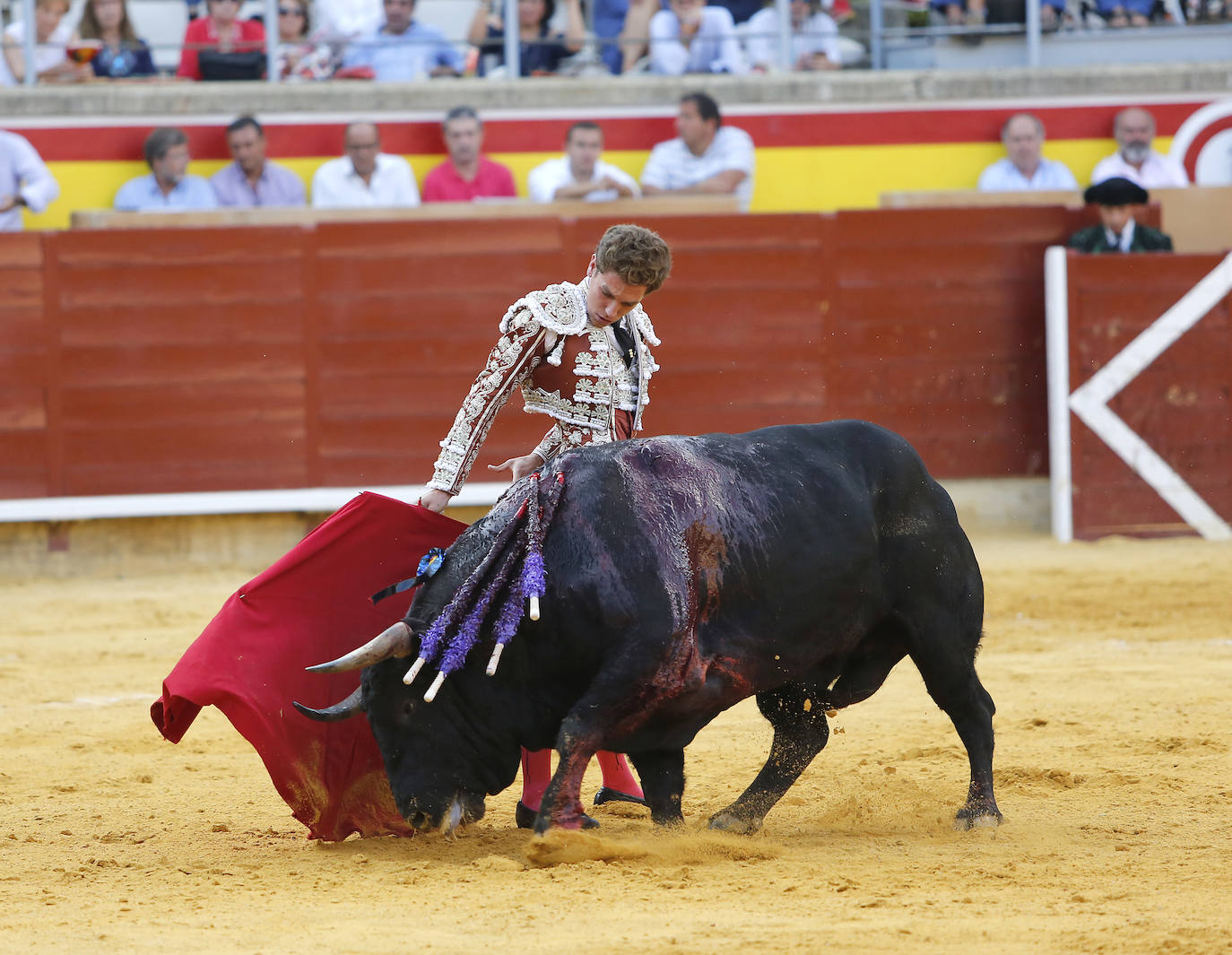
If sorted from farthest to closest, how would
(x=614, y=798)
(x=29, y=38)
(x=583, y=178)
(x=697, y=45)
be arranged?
(x=697, y=45) < (x=29, y=38) < (x=583, y=178) < (x=614, y=798)

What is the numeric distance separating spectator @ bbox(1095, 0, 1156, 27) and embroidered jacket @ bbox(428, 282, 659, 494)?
711 cm

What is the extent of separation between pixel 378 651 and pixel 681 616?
57cm

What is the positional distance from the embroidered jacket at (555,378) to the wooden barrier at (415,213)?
4.61 metres

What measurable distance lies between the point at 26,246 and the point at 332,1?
232cm

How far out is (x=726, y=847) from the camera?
10.3 feet

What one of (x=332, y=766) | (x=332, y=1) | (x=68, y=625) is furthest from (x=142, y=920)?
(x=332, y=1)

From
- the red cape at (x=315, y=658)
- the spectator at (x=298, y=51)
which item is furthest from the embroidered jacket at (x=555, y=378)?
the spectator at (x=298, y=51)

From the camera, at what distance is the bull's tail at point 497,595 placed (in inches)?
123

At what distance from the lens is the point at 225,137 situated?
28.2ft

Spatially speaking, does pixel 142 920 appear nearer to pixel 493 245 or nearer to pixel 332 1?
pixel 493 245

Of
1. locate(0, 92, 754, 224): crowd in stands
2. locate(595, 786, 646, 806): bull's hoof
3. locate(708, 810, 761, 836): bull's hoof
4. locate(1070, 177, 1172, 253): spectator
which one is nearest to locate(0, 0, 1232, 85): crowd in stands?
locate(0, 92, 754, 224): crowd in stands

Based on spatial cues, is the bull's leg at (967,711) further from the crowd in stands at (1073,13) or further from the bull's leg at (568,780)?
the crowd in stands at (1073,13)

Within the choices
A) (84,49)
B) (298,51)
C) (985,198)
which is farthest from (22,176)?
(985,198)

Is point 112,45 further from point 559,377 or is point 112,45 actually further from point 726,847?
point 726,847
